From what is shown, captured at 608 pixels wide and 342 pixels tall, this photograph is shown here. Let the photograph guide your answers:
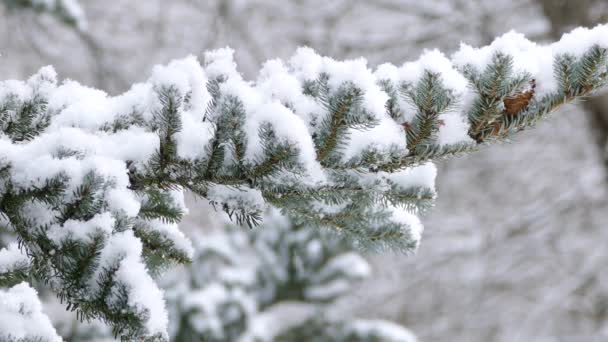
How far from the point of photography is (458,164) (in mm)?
8023

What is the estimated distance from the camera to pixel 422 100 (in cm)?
111

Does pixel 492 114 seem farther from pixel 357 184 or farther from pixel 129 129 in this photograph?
pixel 129 129

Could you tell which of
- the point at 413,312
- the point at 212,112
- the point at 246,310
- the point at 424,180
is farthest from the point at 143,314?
the point at 413,312

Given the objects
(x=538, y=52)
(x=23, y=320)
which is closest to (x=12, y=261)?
(x=23, y=320)

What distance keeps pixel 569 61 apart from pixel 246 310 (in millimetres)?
2472

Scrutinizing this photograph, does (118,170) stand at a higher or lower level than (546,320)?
lower

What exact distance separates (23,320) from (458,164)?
7279mm

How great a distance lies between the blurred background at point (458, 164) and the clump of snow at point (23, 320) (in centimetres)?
499

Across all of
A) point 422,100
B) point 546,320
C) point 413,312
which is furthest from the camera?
point 413,312

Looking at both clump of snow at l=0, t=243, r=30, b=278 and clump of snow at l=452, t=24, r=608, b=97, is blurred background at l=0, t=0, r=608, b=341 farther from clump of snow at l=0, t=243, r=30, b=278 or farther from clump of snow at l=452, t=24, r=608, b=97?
clump of snow at l=0, t=243, r=30, b=278

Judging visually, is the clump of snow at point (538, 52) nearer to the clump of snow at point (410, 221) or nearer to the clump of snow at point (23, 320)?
the clump of snow at point (410, 221)

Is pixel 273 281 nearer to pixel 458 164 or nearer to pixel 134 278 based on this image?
pixel 134 278

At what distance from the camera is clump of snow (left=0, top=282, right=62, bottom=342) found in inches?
49.0

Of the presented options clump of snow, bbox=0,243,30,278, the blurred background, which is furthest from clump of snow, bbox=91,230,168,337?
the blurred background
